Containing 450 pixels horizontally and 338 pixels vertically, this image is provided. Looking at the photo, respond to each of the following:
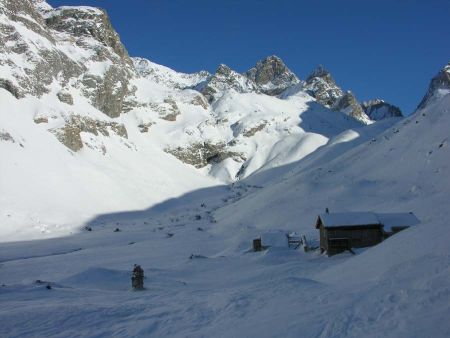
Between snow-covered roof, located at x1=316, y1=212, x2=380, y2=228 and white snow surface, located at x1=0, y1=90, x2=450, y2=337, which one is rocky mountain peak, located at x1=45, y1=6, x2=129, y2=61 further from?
snow-covered roof, located at x1=316, y1=212, x2=380, y2=228

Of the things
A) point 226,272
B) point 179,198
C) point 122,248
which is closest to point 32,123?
point 179,198

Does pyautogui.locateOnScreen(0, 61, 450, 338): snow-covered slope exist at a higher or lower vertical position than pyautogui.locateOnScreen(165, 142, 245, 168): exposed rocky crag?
lower

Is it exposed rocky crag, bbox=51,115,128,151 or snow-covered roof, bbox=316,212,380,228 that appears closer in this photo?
snow-covered roof, bbox=316,212,380,228

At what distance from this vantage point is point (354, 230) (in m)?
36.5

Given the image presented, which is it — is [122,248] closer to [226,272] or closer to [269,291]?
[226,272]

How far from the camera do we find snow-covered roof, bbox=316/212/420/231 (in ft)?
120

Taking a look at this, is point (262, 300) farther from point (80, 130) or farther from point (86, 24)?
point (86, 24)

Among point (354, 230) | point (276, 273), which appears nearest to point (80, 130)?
point (354, 230)

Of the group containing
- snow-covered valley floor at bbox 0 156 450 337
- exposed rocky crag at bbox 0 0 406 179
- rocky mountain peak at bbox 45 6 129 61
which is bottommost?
snow-covered valley floor at bbox 0 156 450 337

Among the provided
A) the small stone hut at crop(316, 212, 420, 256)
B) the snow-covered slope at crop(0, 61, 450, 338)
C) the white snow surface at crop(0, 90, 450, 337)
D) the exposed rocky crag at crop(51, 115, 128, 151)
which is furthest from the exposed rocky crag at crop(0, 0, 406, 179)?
the small stone hut at crop(316, 212, 420, 256)

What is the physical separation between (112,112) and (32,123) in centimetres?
4908

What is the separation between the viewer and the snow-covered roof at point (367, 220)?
36.5 meters

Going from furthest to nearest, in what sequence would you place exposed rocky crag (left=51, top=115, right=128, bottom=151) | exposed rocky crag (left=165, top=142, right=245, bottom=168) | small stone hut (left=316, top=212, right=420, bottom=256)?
1. exposed rocky crag (left=165, top=142, right=245, bottom=168)
2. exposed rocky crag (left=51, top=115, right=128, bottom=151)
3. small stone hut (left=316, top=212, right=420, bottom=256)

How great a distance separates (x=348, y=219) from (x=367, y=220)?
1.46 metres
